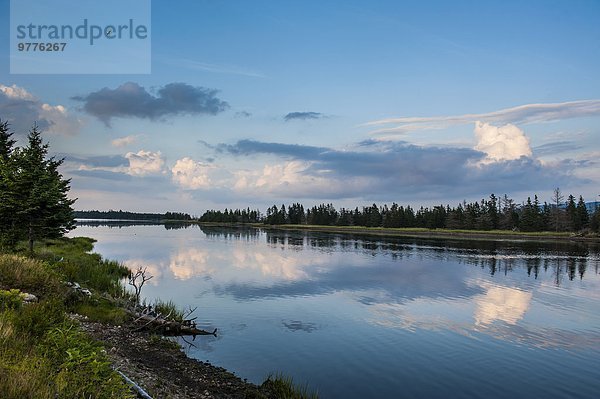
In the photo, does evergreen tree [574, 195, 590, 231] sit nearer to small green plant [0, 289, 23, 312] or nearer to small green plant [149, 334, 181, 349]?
small green plant [149, 334, 181, 349]

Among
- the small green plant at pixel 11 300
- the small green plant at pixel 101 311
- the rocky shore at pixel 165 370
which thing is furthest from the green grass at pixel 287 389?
the small green plant at pixel 101 311

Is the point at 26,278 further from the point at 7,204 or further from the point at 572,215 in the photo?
the point at 572,215

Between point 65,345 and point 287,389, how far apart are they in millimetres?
6963

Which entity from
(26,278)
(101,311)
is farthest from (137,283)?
(26,278)

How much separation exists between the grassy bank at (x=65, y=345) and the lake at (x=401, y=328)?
193 cm

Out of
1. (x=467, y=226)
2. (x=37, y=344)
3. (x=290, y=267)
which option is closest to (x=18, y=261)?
(x=37, y=344)

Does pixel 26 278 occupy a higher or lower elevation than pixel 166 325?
higher

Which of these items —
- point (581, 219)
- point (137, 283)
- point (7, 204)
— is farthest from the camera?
point (581, 219)

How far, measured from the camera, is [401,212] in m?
177

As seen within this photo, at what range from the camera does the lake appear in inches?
631

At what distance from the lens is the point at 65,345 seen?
1041cm

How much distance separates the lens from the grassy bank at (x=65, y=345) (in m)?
7.75

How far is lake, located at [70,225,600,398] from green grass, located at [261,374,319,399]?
2.41 ft

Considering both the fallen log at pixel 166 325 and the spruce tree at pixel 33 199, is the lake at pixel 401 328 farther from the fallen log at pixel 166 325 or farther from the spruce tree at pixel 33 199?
the spruce tree at pixel 33 199
